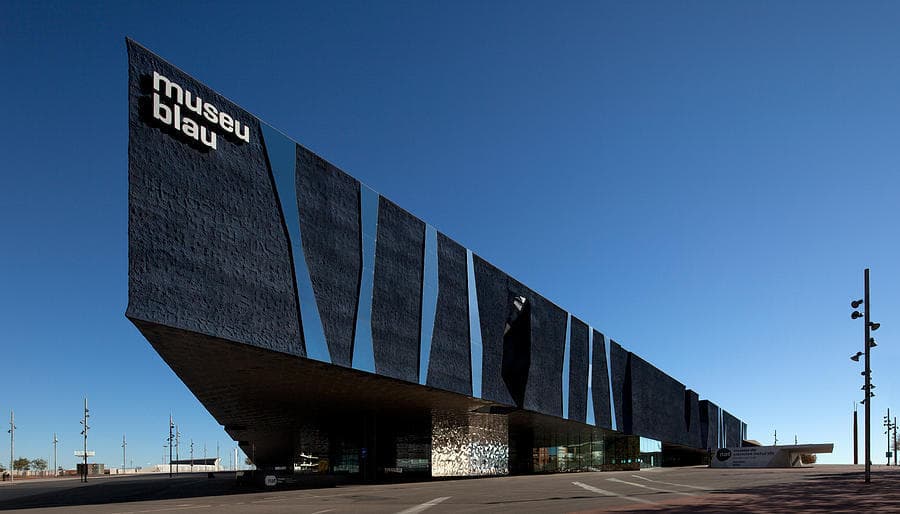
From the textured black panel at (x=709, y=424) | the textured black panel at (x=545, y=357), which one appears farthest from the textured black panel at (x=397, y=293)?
the textured black panel at (x=709, y=424)

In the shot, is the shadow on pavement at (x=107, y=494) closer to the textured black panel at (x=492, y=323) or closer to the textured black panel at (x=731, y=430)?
the textured black panel at (x=492, y=323)

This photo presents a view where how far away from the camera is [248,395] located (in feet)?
130

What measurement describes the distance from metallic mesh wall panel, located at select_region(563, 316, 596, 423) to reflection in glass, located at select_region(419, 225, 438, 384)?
21579 mm

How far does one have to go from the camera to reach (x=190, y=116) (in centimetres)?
2512

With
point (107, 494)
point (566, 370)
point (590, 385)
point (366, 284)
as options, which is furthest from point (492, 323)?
point (107, 494)

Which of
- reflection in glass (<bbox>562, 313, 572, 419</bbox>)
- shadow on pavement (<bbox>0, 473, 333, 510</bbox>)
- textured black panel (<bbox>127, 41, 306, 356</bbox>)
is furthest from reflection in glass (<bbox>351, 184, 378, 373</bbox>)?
reflection in glass (<bbox>562, 313, 572, 419</bbox>)

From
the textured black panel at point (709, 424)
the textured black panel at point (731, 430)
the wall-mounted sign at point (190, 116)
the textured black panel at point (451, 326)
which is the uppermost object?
the wall-mounted sign at point (190, 116)

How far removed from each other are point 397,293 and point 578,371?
1138 inches

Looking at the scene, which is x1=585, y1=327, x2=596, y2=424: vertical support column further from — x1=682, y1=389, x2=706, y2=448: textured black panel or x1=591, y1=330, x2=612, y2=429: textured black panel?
x1=682, y1=389, x2=706, y2=448: textured black panel

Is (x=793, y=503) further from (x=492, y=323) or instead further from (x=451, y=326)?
(x=492, y=323)

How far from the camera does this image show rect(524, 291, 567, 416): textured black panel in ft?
163

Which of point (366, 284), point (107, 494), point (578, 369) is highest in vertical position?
point (366, 284)

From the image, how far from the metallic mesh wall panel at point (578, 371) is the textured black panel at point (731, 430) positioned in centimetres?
7665

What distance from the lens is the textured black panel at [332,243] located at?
29.8m
